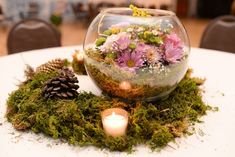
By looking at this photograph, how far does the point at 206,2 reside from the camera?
6766 millimetres

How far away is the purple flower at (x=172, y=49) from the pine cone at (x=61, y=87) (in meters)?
0.30

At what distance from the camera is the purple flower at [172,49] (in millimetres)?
940

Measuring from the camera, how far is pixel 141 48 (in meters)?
Result: 0.92

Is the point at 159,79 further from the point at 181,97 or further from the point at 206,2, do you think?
the point at 206,2

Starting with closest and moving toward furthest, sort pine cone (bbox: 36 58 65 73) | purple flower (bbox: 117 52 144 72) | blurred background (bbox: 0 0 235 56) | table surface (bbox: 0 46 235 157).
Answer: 1. table surface (bbox: 0 46 235 157)
2. purple flower (bbox: 117 52 144 72)
3. pine cone (bbox: 36 58 65 73)
4. blurred background (bbox: 0 0 235 56)

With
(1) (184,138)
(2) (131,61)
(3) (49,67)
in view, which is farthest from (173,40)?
(3) (49,67)

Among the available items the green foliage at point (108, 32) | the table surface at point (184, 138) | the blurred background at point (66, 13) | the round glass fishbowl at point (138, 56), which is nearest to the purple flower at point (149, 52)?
the round glass fishbowl at point (138, 56)

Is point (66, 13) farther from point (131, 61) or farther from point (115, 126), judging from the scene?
point (115, 126)

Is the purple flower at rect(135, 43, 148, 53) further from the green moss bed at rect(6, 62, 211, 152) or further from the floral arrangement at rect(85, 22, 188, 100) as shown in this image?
A: the green moss bed at rect(6, 62, 211, 152)

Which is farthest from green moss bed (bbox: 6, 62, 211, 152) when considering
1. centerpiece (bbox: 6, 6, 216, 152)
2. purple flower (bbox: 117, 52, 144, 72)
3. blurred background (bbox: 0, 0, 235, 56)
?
blurred background (bbox: 0, 0, 235, 56)

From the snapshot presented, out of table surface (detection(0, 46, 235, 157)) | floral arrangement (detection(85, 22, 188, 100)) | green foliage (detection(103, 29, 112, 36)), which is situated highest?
green foliage (detection(103, 29, 112, 36))

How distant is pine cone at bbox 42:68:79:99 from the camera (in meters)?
0.97

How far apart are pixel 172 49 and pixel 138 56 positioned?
0.36 ft

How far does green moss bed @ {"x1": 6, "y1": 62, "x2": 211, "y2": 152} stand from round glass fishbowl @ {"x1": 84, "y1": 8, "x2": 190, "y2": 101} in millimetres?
50
